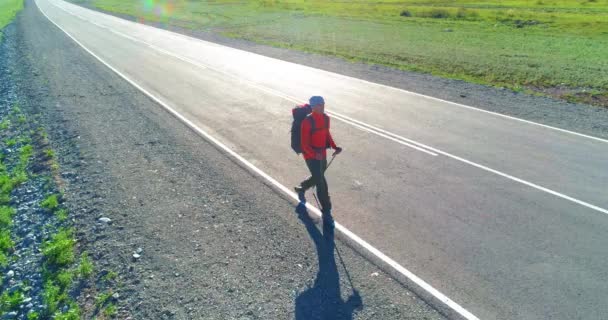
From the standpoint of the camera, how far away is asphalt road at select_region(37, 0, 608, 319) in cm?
552

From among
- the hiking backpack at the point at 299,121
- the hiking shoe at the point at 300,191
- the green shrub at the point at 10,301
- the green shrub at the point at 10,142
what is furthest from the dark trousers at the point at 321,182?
the green shrub at the point at 10,142

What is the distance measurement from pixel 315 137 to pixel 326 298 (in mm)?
2732

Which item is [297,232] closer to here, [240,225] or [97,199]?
[240,225]

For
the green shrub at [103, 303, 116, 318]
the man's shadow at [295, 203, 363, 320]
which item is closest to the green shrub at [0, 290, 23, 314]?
the green shrub at [103, 303, 116, 318]

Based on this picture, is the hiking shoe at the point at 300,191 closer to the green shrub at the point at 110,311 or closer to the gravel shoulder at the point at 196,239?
the gravel shoulder at the point at 196,239

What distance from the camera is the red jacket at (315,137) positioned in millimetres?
6938

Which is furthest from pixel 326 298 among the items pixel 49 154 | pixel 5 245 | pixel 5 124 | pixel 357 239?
pixel 5 124

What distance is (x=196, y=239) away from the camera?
653cm

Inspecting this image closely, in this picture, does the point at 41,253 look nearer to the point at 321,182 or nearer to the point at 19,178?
the point at 19,178

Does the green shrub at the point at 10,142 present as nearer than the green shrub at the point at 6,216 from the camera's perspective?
No

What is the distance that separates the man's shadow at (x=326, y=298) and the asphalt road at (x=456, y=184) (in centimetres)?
90

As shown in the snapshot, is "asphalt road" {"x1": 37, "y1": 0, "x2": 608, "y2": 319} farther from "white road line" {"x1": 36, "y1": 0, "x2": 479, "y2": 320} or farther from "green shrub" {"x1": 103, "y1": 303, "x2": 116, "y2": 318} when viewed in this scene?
"green shrub" {"x1": 103, "y1": 303, "x2": 116, "y2": 318}

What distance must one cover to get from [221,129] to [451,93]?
8.65 meters

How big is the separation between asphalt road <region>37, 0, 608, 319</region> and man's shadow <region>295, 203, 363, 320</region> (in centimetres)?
90
